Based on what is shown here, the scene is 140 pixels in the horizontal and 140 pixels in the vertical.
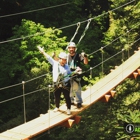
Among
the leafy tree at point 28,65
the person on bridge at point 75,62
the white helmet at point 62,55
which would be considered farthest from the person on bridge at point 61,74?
the leafy tree at point 28,65

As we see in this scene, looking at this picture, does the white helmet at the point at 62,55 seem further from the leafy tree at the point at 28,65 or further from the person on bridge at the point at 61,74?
the leafy tree at the point at 28,65

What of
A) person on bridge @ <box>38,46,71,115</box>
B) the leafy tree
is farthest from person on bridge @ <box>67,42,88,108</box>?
the leafy tree

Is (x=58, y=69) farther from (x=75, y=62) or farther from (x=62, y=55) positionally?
(x=75, y=62)

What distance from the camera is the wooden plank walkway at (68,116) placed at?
4512 millimetres

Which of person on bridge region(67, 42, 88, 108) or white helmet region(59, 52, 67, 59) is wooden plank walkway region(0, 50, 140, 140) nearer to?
person on bridge region(67, 42, 88, 108)

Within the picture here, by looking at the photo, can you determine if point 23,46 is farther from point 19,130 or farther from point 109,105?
point 19,130

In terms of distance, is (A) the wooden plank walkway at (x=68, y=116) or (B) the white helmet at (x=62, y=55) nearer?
(A) the wooden plank walkway at (x=68, y=116)

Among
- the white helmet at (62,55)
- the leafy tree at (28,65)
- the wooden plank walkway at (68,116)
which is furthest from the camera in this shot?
the leafy tree at (28,65)

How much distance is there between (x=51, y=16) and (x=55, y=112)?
9.94 m

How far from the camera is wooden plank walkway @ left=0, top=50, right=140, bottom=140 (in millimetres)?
4512

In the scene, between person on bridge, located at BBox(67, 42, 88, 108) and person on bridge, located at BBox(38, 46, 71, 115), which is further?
person on bridge, located at BBox(67, 42, 88, 108)

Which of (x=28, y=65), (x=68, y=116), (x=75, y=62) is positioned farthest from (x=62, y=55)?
(x=28, y=65)

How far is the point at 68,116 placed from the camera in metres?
5.16

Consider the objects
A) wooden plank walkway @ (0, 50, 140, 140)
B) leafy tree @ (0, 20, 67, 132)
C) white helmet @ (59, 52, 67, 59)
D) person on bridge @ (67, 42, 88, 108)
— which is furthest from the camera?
leafy tree @ (0, 20, 67, 132)
